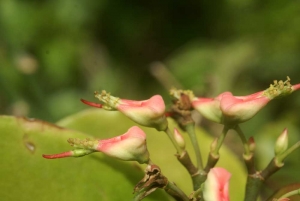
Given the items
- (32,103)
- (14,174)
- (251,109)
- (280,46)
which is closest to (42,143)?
(14,174)

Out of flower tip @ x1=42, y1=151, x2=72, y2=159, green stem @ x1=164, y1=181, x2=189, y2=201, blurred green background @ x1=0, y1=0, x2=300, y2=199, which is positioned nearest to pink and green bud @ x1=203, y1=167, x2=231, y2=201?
green stem @ x1=164, y1=181, x2=189, y2=201

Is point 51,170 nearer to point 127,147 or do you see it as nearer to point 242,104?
point 127,147

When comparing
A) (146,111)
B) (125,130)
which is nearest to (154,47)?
(125,130)

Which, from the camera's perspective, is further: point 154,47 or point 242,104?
point 154,47

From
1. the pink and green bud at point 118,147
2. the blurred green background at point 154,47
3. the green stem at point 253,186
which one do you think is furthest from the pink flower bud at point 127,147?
the blurred green background at point 154,47

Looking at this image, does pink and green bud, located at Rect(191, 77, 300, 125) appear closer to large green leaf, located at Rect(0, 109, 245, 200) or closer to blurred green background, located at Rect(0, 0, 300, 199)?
large green leaf, located at Rect(0, 109, 245, 200)

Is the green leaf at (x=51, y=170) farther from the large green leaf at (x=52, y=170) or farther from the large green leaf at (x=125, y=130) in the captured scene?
the large green leaf at (x=125, y=130)

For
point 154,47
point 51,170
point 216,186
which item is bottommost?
point 51,170
